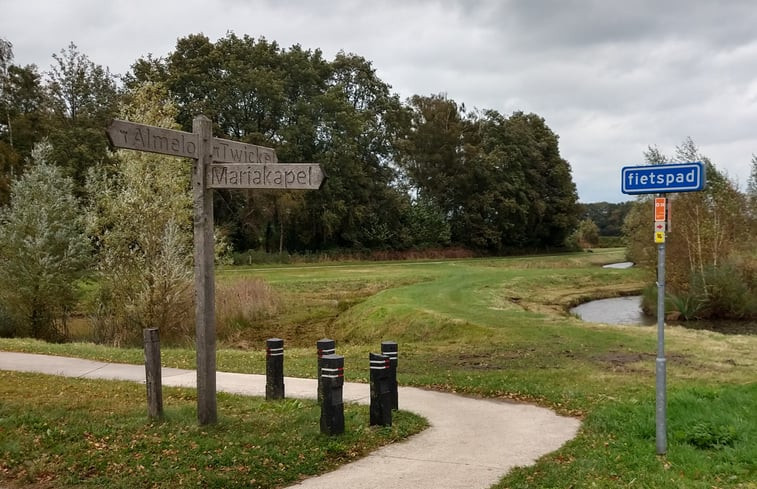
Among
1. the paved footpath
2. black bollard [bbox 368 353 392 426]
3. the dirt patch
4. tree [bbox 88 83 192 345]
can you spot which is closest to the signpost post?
the paved footpath

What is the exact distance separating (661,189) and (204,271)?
5093 millimetres

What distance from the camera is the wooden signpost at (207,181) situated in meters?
7.05

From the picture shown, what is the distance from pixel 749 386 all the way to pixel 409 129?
5876cm

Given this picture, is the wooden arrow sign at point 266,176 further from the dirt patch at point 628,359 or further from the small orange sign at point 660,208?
→ the dirt patch at point 628,359

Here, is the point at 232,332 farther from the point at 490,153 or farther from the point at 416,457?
the point at 490,153

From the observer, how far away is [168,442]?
6.86m

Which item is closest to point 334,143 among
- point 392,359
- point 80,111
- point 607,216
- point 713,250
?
point 80,111

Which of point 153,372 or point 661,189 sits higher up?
point 661,189

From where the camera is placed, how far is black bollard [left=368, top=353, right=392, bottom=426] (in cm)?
789

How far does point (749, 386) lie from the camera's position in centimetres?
995

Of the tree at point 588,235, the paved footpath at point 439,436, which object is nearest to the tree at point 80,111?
the paved footpath at point 439,436

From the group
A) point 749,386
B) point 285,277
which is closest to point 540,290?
point 285,277

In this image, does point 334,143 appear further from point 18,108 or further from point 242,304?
point 242,304

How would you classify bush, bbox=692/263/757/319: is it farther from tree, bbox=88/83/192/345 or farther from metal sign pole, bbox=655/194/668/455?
metal sign pole, bbox=655/194/668/455
